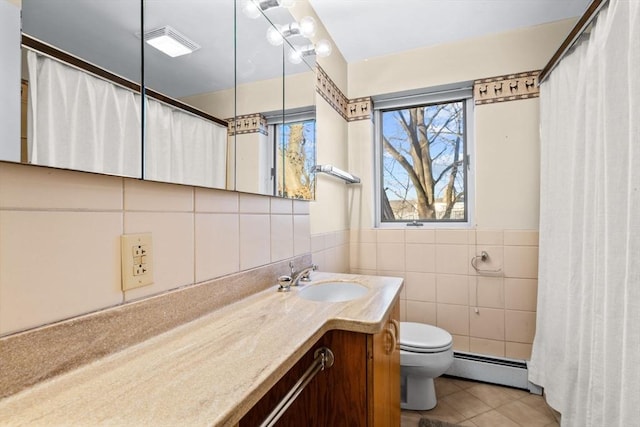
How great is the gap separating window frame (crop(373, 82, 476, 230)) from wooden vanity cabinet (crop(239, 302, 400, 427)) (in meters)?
1.43

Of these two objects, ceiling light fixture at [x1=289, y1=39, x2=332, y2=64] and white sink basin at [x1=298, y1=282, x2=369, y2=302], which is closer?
white sink basin at [x1=298, y1=282, x2=369, y2=302]

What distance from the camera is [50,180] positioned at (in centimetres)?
57

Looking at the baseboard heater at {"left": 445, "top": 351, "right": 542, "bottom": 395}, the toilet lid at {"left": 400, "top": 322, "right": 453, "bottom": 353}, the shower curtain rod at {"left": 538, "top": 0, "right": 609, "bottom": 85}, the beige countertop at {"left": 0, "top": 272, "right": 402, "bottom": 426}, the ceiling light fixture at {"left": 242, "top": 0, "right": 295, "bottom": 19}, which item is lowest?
the baseboard heater at {"left": 445, "top": 351, "right": 542, "bottom": 395}

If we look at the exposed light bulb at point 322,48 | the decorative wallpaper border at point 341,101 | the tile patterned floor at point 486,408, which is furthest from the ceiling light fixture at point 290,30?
the tile patterned floor at point 486,408

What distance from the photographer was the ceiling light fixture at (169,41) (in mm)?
810

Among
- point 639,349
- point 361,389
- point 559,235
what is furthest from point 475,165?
point 361,389

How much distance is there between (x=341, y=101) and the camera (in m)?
2.20

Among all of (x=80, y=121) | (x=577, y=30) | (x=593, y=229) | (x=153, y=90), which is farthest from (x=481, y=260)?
(x=80, y=121)

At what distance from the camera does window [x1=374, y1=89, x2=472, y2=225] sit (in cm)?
219

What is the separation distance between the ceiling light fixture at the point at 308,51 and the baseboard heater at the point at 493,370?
2059mm

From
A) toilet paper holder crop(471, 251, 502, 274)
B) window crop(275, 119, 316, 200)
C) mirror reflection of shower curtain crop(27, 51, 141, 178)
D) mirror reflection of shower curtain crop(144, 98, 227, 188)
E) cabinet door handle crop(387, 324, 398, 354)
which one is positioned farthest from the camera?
toilet paper holder crop(471, 251, 502, 274)

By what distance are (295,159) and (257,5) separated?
2.19 ft

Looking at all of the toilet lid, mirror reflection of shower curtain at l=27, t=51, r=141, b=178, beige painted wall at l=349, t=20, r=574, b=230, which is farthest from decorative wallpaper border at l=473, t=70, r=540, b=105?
mirror reflection of shower curtain at l=27, t=51, r=141, b=178

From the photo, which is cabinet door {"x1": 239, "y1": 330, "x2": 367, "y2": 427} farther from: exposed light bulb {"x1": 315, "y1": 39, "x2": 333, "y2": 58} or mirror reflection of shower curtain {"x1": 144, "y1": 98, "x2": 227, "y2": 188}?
exposed light bulb {"x1": 315, "y1": 39, "x2": 333, "y2": 58}
